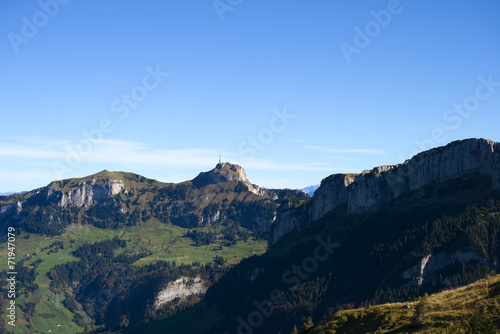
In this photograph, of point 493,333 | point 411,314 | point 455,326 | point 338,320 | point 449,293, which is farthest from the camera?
point 338,320

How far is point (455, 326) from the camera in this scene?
5044cm

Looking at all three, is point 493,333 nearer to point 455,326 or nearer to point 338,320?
point 455,326

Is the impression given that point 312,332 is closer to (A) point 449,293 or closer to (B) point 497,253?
(A) point 449,293

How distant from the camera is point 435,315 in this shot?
5453 centimetres

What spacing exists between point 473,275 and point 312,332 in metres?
148

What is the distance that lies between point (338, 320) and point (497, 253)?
160123 millimetres

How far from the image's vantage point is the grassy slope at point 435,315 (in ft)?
170

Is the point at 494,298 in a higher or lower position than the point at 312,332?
higher

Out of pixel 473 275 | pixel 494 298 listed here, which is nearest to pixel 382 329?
pixel 494 298

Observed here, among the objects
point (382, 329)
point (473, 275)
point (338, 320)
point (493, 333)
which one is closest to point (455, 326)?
A: point (493, 333)

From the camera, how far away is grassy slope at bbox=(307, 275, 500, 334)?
51897 millimetres

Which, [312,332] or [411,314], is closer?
[411,314]

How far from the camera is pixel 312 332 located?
2697 inches

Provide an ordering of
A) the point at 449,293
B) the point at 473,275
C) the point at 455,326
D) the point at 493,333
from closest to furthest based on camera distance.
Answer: the point at 493,333, the point at 455,326, the point at 449,293, the point at 473,275
